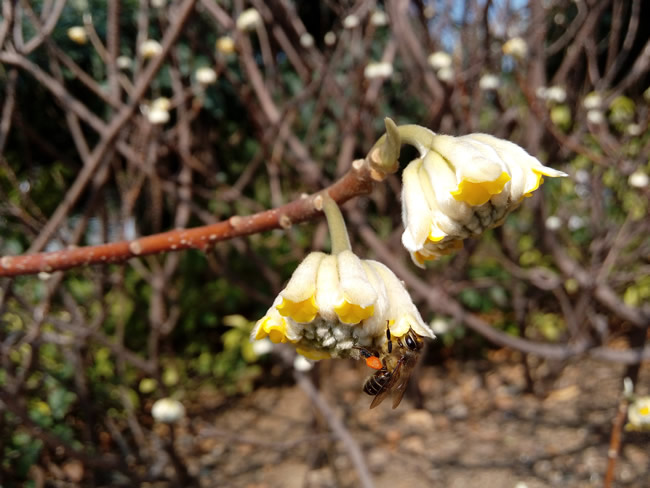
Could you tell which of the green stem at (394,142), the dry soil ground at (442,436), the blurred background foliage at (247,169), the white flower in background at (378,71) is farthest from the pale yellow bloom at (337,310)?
the white flower in background at (378,71)

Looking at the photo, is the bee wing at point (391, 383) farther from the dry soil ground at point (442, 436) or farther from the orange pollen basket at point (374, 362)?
the dry soil ground at point (442, 436)

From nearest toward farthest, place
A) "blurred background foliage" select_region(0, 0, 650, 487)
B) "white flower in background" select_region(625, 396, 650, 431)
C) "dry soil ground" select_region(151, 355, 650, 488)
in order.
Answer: "white flower in background" select_region(625, 396, 650, 431), "blurred background foliage" select_region(0, 0, 650, 487), "dry soil ground" select_region(151, 355, 650, 488)

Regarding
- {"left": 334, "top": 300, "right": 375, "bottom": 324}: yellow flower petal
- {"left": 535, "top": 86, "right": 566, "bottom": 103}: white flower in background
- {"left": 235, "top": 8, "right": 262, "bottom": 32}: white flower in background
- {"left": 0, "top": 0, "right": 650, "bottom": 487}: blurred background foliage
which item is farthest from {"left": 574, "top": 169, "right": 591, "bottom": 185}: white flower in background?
{"left": 334, "top": 300, "right": 375, "bottom": 324}: yellow flower petal

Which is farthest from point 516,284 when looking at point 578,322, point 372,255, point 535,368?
point 372,255

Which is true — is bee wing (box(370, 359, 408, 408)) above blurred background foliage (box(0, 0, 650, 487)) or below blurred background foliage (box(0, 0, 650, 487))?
below

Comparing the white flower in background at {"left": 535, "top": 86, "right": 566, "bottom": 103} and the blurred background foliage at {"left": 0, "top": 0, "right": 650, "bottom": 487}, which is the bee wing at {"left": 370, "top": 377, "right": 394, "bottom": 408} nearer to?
the blurred background foliage at {"left": 0, "top": 0, "right": 650, "bottom": 487}

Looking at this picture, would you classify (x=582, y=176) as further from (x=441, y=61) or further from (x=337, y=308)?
(x=337, y=308)

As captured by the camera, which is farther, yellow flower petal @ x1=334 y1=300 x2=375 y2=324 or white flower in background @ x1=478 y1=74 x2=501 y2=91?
white flower in background @ x1=478 y1=74 x2=501 y2=91

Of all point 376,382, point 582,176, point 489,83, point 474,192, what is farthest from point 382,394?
point 582,176

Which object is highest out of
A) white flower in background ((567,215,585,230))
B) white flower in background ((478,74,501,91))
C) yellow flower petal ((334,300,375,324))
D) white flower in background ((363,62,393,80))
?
white flower in background ((363,62,393,80))
